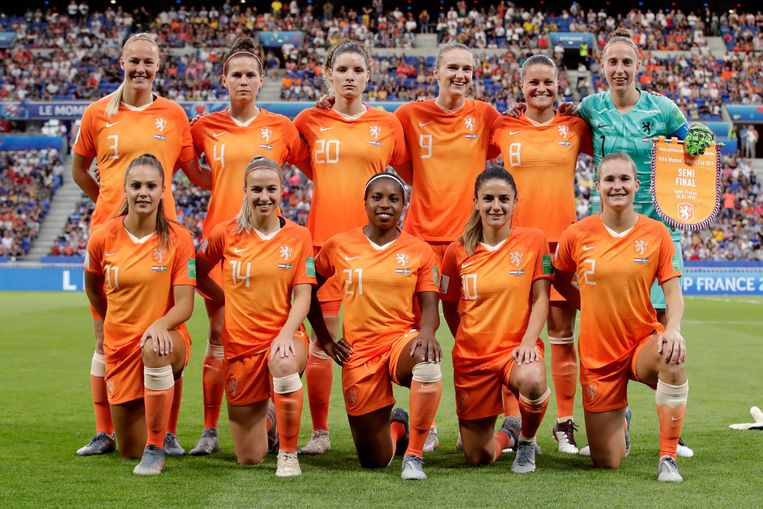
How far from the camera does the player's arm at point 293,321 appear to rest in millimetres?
4902

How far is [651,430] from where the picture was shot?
20.8 feet

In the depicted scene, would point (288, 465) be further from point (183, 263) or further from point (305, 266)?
point (183, 263)

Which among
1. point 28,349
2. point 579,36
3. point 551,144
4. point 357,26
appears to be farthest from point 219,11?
point 551,144

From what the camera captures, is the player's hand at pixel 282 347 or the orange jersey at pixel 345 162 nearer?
the player's hand at pixel 282 347

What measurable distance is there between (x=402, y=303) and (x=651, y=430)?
2.29 m

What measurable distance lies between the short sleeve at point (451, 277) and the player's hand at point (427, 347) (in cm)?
50

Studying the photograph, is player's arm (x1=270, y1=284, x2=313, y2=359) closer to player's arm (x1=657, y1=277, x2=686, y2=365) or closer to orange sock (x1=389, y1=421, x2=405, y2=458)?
orange sock (x1=389, y1=421, x2=405, y2=458)

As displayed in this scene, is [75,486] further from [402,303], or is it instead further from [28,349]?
[28,349]

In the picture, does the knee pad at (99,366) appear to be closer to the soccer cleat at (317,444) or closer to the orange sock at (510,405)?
the soccer cleat at (317,444)

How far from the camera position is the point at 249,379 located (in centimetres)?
517

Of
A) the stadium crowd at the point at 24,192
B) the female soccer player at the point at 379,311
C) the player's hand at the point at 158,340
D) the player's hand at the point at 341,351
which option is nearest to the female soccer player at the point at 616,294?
the female soccer player at the point at 379,311

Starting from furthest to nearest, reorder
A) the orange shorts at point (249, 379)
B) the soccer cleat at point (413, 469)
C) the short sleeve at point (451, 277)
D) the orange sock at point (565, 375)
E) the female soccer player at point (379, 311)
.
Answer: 1. the orange sock at point (565, 375)
2. the short sleeve at point (451, 277)
3. the orange shorts at point (249, 379)
4. the female soccer player at point (379, 311)
5. the soccer cleat at point (413, 469)

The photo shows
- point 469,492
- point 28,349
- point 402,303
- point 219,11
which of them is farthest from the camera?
point 219,11

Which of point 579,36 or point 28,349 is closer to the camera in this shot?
point 28,349
